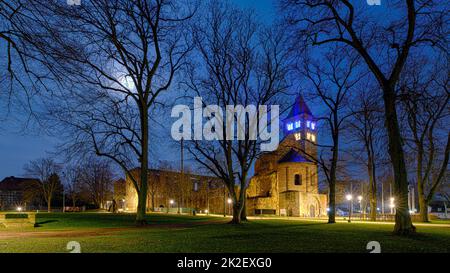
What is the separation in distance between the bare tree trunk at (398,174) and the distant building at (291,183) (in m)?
46.2

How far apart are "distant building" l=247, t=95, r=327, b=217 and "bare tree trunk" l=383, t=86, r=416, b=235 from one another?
46.2 meters

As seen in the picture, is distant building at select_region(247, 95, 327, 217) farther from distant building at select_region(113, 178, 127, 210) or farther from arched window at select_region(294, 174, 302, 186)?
distant building at select_region(113, 178, 127, 210)

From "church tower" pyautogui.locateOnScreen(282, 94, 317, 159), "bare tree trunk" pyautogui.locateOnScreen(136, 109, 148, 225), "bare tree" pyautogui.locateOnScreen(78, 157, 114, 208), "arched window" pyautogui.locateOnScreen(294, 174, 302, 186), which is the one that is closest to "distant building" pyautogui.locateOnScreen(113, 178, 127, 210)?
"bare tree" pyautogui.locateOnScreen(78, 157, 114, 208)

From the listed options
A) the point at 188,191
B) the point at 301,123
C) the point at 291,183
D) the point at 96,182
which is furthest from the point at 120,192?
the point at 301,123

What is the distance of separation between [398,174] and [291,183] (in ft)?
182

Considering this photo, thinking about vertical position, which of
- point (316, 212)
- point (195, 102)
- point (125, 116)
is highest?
point (195, 102)

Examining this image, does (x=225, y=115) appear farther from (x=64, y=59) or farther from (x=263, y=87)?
(x=64, y=59)

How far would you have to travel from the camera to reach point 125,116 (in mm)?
24766

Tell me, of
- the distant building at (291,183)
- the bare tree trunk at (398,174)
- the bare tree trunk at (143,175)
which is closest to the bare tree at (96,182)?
the distant building at (291,183)

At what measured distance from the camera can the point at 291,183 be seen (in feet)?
230

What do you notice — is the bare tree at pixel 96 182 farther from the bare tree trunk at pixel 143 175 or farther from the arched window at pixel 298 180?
the bare tree trunk at pixel 143 175

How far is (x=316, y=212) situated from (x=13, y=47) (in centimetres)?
6586

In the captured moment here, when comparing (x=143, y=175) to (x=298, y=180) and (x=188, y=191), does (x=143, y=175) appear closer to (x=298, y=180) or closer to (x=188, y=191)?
(x=188, y=191)

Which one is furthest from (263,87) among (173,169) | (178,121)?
(173,169)
